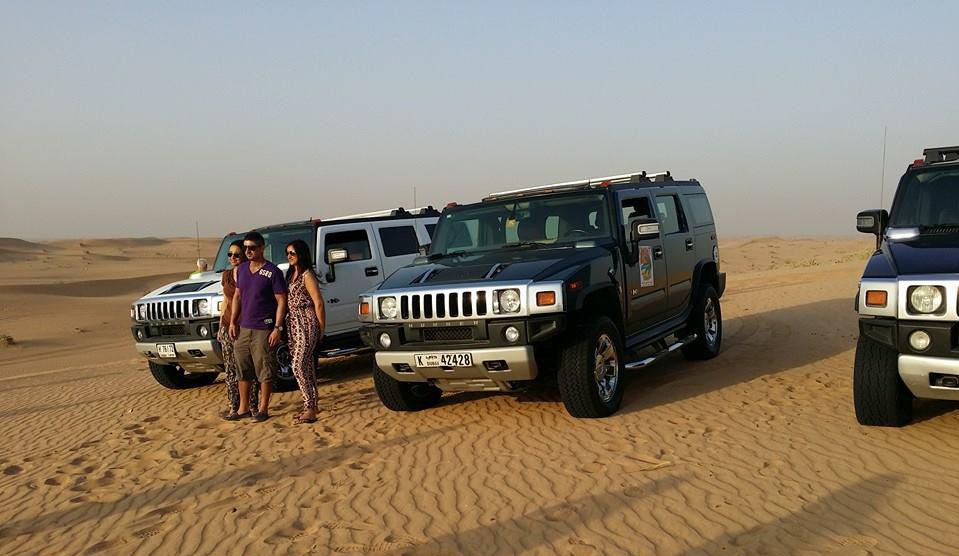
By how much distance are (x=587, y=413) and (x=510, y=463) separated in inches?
45.2

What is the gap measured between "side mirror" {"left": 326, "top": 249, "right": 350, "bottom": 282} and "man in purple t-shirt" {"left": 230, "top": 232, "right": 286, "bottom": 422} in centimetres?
172

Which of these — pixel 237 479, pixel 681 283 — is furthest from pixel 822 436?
pixel 237 479

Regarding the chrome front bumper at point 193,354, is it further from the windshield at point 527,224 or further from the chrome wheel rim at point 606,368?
the chrome wheel rim at point 606,368

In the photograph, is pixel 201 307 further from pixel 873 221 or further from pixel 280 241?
pixel 873 221

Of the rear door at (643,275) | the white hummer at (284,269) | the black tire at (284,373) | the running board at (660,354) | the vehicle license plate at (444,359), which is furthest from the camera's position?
the black tire at (284,373)

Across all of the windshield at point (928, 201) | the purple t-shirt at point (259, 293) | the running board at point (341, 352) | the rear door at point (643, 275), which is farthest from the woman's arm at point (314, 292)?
the windshield at point (928, 201)

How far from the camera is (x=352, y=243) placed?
10688 mm

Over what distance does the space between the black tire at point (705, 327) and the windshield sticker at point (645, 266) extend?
1586 millimetres

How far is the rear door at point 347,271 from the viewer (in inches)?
399

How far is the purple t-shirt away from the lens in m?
7.69

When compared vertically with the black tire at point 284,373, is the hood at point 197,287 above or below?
above

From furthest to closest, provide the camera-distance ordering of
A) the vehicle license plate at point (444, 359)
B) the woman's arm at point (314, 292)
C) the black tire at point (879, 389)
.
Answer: the woman's arm at point (314, 292)
the vehicle license plate at point (444, 359)
the black tire at point (879, 389)

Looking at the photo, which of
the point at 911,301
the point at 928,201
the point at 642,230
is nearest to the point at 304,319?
the point at 642,230

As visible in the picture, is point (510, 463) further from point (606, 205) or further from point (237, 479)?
point (606, 205)
